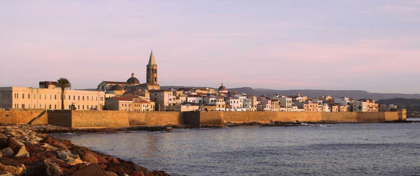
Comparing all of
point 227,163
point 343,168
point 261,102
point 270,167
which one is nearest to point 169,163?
point 227,163

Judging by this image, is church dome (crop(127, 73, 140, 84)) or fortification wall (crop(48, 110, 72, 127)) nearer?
fortification wall (crop(48, 110, 72, 127))

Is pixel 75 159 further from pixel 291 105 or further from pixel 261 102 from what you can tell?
pixel 291 105

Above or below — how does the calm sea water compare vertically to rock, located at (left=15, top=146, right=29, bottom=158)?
below

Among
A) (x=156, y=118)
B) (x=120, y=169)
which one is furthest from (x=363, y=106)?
(x=120, y=169)

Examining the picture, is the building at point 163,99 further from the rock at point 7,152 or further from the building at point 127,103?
the rock at point 7,152

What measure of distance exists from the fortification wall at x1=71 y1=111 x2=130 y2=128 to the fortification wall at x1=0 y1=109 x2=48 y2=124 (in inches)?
117

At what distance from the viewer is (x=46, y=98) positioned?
→ 59.6m

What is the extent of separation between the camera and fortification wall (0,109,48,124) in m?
47.9

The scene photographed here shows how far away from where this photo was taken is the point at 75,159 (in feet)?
47.2

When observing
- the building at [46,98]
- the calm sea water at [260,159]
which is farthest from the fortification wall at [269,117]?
the calm sea water at [260,159]

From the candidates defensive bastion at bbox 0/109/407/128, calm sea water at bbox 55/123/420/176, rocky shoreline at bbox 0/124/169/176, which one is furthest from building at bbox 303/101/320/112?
rocky shoreline at bbox 0/124/169/176

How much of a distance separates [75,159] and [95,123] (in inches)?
1631

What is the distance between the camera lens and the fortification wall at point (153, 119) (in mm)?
61531

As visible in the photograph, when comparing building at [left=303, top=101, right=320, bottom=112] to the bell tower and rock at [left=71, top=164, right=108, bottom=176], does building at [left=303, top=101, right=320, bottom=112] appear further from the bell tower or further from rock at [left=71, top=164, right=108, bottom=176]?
rock at [left=71, top=164, right=108, bottom=176]
